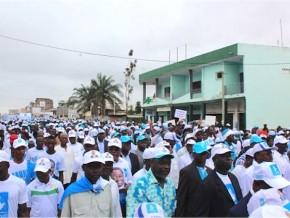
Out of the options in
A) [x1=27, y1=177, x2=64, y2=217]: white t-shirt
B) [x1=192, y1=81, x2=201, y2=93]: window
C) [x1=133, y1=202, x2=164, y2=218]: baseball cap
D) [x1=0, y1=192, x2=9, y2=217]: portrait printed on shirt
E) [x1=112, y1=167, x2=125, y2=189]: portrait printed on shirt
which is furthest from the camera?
[x1=192, y1=81, x2=201, y2=93]: window

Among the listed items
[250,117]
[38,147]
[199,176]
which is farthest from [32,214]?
[250,117]

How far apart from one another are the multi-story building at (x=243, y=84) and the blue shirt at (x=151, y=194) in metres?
20.9

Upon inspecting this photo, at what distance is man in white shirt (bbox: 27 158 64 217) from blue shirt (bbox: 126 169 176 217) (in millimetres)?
1604

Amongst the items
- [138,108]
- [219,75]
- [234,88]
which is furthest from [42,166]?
[138,108]

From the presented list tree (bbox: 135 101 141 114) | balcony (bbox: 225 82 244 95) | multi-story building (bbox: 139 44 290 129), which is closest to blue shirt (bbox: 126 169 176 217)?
multi-story building (bbox: 139 44 290 129)

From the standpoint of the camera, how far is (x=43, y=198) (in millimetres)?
4785

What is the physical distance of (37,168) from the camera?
4.87 metres

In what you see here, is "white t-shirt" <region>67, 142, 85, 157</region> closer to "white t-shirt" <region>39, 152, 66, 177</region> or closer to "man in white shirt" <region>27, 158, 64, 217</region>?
"white t-shirt" <region>39, 152, 66, 177</region>

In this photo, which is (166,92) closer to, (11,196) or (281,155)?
(281,155)

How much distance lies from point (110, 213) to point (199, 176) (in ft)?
4.39

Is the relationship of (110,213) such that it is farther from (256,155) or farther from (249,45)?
(249,45)

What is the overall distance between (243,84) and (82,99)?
20.7 m

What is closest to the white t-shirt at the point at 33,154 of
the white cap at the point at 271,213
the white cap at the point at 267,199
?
the white cap at the point at 267,199

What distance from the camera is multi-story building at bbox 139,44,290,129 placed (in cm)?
2408
